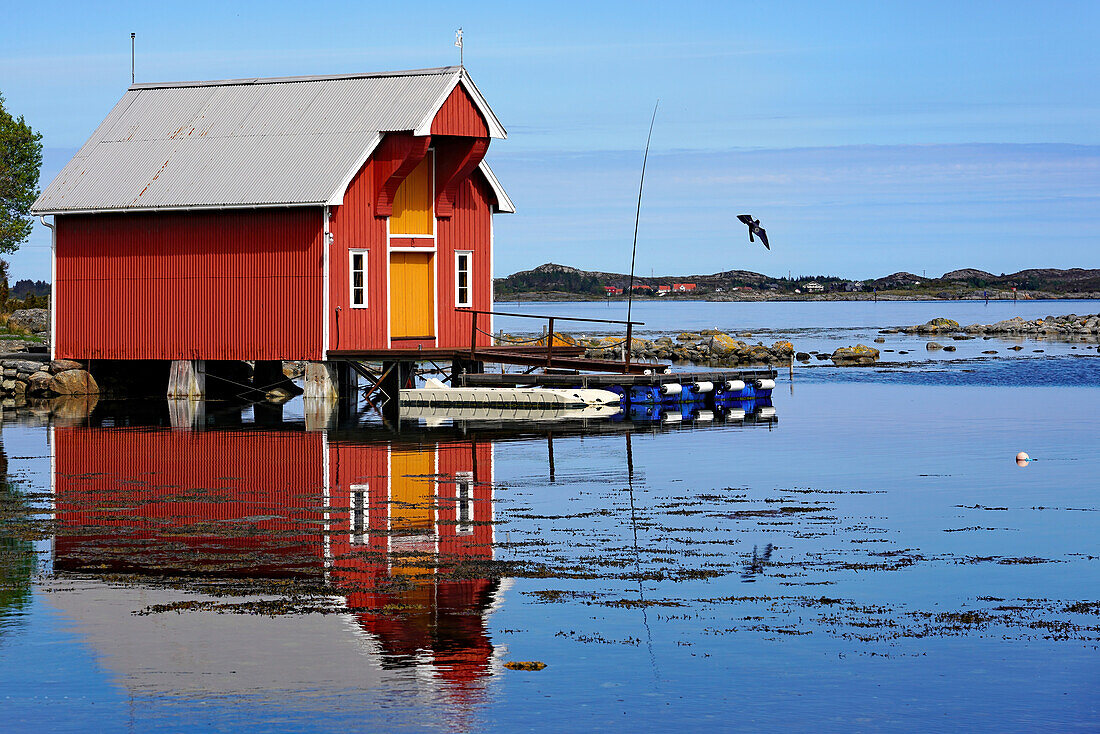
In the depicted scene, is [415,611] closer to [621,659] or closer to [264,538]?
[621,659]

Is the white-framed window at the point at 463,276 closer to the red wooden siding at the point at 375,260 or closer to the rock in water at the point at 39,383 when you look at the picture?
the red wooden siding at the point at 375,260

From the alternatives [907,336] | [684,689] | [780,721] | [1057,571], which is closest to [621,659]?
[684,689]

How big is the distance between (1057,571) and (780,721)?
5.74m

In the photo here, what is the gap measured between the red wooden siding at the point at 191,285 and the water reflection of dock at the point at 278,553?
10.1 metres

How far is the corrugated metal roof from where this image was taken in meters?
34.0

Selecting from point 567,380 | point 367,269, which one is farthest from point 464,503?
point 367,269

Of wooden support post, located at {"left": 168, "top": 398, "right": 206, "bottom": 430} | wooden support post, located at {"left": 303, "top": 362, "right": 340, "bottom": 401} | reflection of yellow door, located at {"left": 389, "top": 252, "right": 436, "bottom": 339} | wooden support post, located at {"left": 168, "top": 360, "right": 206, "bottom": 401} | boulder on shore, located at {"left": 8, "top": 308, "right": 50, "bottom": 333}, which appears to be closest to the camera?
wooden support post, located at {"left": 168, "top": 398, "right": 206, "bottom": 430}

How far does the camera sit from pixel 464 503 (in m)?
17.8

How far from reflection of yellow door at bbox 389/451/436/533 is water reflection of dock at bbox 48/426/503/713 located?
25mm

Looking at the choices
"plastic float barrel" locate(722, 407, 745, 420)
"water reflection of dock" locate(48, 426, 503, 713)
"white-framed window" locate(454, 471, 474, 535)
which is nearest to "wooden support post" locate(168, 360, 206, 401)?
"water reflection of dock" locate(48, 426, 503, 713)

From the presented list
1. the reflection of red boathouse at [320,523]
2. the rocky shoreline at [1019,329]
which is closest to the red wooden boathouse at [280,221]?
the reflection of red boathouse at [320,523]

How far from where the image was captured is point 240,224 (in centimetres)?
3459

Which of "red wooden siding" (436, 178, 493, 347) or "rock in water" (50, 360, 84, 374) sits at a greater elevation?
"red wooden siding" (436, 178, 493, 347)

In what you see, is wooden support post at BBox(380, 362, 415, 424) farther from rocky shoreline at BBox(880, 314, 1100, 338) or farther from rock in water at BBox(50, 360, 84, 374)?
rocky shoreline at BBox(880, 314, 1100, 338)
